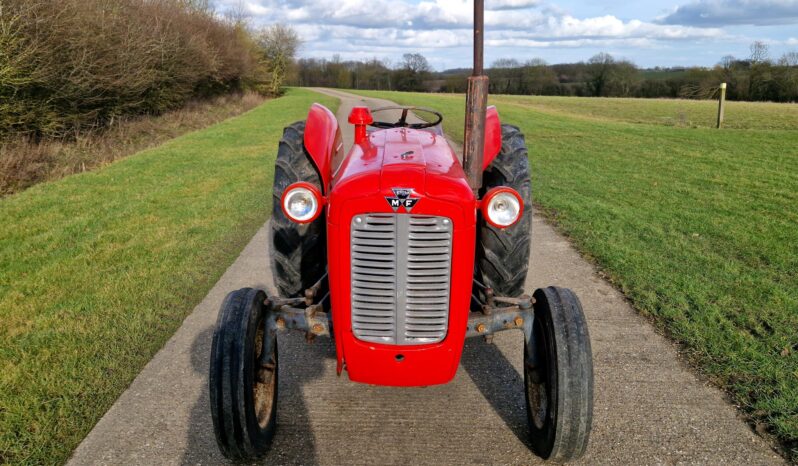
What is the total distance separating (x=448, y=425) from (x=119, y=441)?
163 cm

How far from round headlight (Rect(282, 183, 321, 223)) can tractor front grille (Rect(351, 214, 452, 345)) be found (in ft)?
1.03

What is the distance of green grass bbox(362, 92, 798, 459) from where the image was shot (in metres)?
3.52

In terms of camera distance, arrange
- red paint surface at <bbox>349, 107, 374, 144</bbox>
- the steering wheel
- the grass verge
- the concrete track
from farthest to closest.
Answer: the grass verge → the steering wheel → red paint surface at <bbox>349, 107, 374, 144</bbox> → the concrete track

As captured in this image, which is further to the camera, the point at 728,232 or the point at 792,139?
the point at 792,139

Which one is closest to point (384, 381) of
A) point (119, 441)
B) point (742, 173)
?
point (119, 441)

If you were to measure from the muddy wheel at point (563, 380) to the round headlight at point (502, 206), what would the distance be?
1.42 ft

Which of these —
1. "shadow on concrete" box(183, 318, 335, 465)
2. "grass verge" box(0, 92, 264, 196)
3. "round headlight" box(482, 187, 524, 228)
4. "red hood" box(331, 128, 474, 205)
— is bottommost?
"shadow on concrete" box(183, 318, 335, 465)

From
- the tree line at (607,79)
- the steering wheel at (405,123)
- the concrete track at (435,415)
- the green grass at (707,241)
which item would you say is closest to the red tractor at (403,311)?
the concrete track at (435,415)

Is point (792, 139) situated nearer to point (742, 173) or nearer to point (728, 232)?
point (742, 173)

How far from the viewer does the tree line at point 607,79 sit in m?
40.0

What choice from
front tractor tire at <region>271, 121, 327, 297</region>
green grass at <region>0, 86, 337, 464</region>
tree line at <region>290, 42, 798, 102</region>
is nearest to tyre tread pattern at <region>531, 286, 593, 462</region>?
front tractor tire at <region>271, 121, 327, 297</region>

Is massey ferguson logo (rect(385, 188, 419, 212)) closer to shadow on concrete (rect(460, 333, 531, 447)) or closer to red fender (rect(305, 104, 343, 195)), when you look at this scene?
shadow on concrete (rect(460, 333, 531, 447))

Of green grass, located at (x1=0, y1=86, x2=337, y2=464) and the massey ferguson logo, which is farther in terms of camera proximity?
green grass, located at (x1=0, y1=86, x2=337, y2=464)

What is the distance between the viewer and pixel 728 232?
638cm
